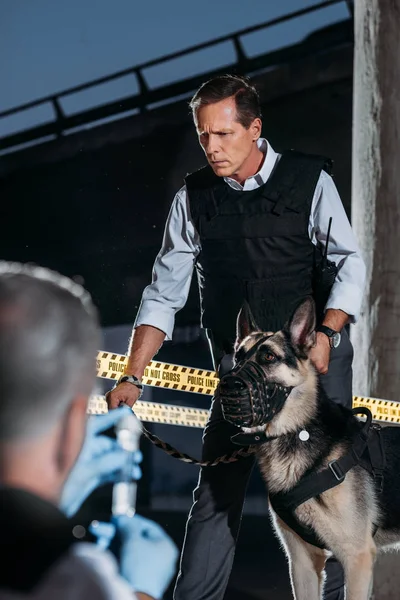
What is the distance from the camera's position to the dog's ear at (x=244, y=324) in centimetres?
232

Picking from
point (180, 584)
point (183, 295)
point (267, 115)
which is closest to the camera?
point (180, 584)

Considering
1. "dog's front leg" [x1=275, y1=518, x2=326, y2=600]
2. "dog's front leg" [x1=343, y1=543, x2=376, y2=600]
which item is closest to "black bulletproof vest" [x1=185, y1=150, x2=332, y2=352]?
"dog's front leg" [x1=275, y1=518, x2=326, y2=600]

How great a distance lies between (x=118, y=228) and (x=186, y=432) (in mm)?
1501

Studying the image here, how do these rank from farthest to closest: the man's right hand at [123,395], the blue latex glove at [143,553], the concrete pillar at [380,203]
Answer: the concrete pillar at [380,203] < the man's right hand at [123,395] < the blue latex glove at [143,553]

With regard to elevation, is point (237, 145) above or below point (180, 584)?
above

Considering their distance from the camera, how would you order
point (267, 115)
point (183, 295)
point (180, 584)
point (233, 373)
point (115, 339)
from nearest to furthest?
point (233, 373) → point (180, 584) → point (183, 295) → point (115, 339) → point (267, 115)

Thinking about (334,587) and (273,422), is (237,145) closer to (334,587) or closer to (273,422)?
(273,422)

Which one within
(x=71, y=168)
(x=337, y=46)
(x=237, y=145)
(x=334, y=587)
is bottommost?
(x=334, y=587)

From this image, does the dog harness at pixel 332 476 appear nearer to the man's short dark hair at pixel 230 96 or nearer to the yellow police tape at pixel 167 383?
the yellow police tape at pixel 167 383

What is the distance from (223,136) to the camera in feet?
7.61

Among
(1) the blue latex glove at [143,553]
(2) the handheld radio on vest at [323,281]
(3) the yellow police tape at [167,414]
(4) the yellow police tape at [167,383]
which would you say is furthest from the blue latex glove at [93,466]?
(3) the yellow police tape at [167,414]

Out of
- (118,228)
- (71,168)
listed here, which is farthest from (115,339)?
(71,168)

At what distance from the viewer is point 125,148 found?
191 inches

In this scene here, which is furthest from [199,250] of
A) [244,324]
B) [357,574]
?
[357,574]
